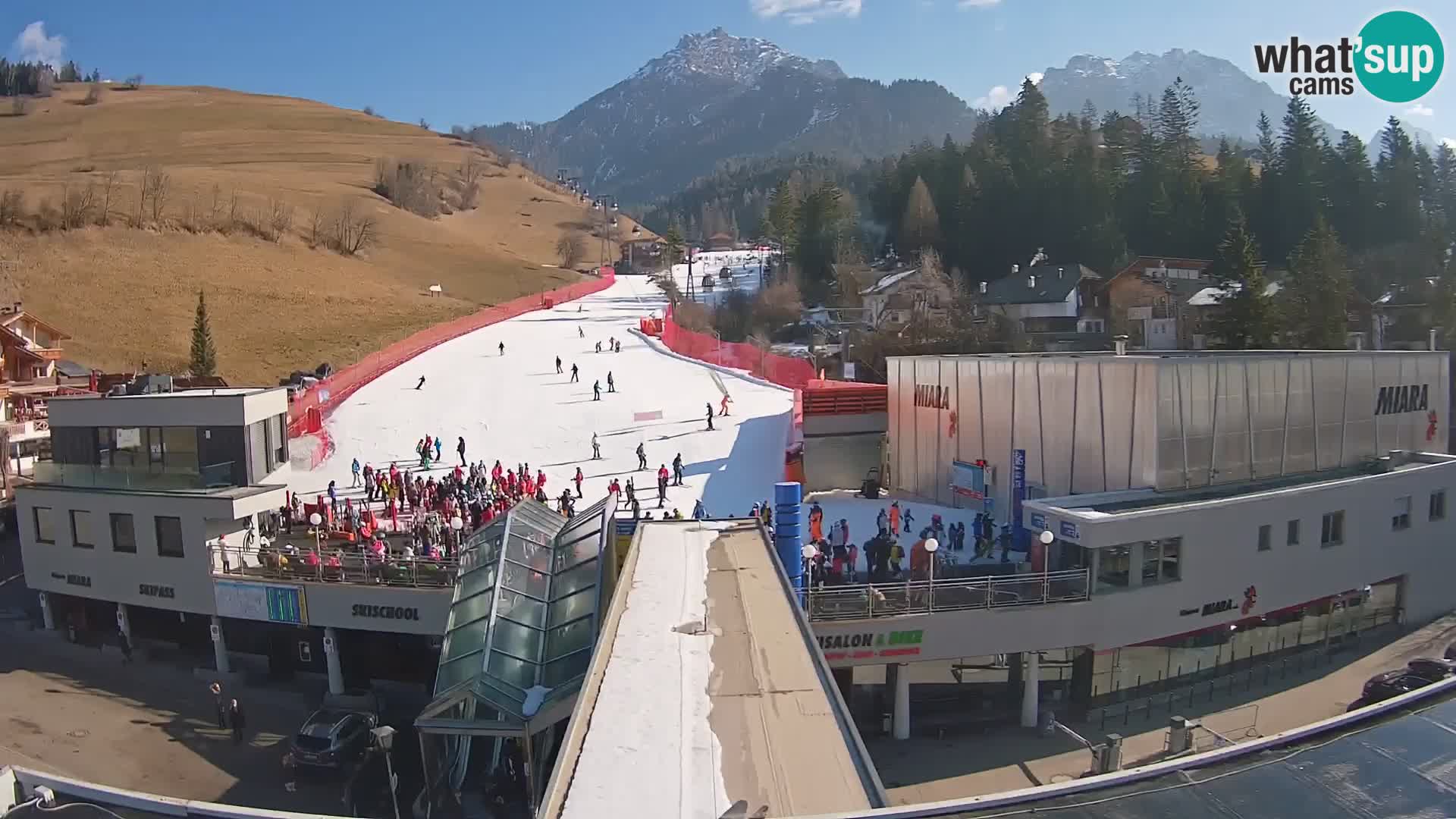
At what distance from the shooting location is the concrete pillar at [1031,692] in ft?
57.6

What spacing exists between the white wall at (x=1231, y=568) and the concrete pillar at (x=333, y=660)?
33.9 feet

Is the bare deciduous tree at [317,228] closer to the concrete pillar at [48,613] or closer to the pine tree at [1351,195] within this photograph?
the concrete pillar at [48,613]

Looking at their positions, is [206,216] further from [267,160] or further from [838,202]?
[838,202]

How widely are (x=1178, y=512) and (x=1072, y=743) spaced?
4.57 m

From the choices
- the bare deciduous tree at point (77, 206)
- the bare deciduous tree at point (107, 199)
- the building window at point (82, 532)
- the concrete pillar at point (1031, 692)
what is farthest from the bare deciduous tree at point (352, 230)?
the concrete pillar at point (1031, 692)

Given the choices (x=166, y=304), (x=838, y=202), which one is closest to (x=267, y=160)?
(x=166, y=304)

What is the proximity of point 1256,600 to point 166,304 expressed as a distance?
70.9 meters

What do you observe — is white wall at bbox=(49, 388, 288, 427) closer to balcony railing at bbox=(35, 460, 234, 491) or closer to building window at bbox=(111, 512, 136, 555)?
balcony railing at bbox=(35, 460, 234, 491)

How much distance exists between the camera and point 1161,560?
1781cm

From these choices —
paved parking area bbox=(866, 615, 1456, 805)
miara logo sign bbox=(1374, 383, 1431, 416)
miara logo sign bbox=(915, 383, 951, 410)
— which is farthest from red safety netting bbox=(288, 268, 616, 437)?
miara logo sign bbox=(1374, 383, 1431, 416)

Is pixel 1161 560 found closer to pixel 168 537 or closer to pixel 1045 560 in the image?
pixel 1045 560

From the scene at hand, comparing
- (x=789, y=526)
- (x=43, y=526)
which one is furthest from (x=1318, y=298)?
(x=43, y=526)

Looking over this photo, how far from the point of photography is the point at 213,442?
2180cm

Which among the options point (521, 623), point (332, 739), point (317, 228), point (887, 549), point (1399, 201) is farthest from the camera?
point (317, 228)
